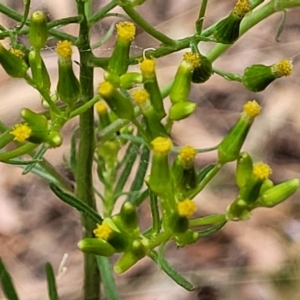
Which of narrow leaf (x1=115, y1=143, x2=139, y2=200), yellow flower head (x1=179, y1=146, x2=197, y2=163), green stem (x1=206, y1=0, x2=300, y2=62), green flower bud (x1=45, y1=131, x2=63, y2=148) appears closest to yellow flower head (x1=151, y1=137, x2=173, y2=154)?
yellow flower head (x1=179, y1=146, x2=197, y2=163)

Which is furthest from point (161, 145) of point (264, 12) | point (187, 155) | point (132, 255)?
point (264, 12)

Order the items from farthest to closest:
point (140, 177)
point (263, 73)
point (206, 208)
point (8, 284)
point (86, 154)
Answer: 1. point (206, 208)
2. point (140, 177)
3. point (8, 284)
4. point (86, 154)
5. point (263, 73)

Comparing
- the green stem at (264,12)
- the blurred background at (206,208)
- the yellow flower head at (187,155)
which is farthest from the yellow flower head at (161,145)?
the blurred background at (206,208)

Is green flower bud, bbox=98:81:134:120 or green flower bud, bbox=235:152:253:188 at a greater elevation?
green flower bud, bbox=98:81:134:120

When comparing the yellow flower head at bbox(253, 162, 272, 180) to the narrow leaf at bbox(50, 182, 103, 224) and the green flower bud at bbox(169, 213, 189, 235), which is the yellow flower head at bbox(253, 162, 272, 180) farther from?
the narrow leaf at bbox(50, 182, 103, 224)

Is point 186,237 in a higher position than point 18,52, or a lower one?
lower

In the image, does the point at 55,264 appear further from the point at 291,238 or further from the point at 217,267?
the point at 291,238

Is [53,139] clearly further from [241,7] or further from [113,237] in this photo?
[241,7]
